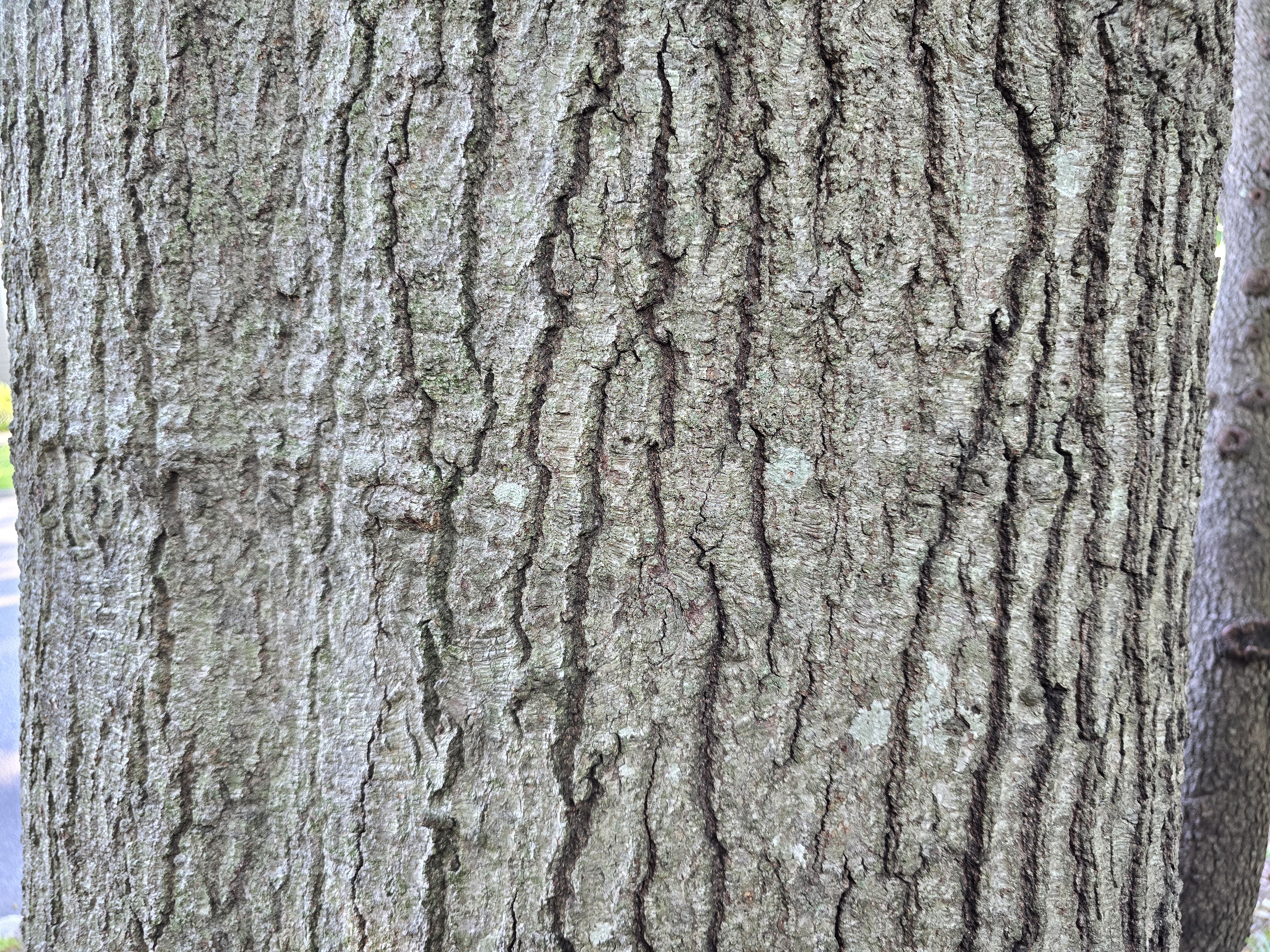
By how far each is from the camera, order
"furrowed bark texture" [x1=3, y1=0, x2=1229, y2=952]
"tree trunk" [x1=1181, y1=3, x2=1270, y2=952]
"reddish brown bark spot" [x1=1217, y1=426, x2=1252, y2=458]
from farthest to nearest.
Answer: "reddish brown bark spot" [x1=1217, y1=426, x2=1252, y2=458], "tree trunk" [x1=1181, y1=3, x2=1270, y2=952], "furrowed bark texture" [x1=3, y1=0, x2=1229, y2=952]

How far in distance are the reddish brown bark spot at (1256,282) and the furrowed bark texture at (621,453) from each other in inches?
90.3

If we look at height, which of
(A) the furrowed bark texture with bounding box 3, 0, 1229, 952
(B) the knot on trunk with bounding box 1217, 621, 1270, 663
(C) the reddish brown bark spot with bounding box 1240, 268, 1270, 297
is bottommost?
(B) the knot on trunk with bounding box 1217, 621, 1270, 663

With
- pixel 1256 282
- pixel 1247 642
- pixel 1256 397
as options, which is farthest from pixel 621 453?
pixel 1256 282

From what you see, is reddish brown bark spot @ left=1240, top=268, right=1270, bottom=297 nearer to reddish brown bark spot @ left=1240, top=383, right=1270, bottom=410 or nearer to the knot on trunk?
reddish brown bark spot @ left=1240, top=383, right=1270, bottom=410

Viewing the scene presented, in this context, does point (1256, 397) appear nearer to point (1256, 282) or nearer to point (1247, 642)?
point (1256, 282)

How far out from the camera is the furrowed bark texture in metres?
0.98

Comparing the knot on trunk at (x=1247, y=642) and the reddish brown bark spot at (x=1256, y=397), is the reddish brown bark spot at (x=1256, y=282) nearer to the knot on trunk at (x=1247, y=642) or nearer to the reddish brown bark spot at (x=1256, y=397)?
the reddish brown bark spot at (x=1256, y=397)

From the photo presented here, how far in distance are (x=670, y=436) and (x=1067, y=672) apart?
0.55 m

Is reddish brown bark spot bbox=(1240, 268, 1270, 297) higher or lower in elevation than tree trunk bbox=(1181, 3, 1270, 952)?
higher

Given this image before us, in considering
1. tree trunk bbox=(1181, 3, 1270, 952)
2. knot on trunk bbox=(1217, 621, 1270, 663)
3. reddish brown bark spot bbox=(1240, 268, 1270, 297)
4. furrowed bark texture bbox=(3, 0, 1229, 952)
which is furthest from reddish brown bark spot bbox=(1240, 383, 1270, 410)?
furrowed bark texture bbox=(3, 0, 1229, 952)

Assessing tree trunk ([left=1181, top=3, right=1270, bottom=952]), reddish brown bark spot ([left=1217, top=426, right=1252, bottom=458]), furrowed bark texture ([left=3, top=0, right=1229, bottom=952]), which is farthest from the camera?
reddish brown bark spot ([left=1217, top=426, right=1252, bottom=458])

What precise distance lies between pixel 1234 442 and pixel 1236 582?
45 centimetres

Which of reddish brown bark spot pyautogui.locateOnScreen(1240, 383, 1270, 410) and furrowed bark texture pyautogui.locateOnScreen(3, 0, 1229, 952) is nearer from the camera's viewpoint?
furrowed bark texture pyautogui.locateOnScreen(3, 0, 1229, 952)

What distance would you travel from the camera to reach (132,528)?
107 cm
